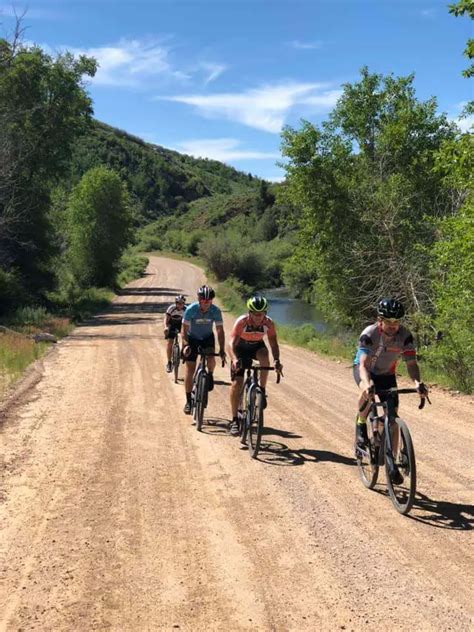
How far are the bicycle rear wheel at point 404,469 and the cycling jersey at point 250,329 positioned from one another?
2.52 meters

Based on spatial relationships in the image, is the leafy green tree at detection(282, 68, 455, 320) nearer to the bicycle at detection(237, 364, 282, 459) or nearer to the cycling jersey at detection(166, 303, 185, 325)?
the cycling jersey at detection(166, 303, 185, 325)

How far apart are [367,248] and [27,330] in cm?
1373

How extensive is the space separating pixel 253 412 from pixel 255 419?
0.10 m

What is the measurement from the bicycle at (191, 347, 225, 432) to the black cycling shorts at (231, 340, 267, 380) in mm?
820

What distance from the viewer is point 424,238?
65.8 ft

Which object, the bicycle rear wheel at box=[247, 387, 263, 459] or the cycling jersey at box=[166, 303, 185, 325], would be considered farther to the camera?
the cycling jersey at box=[166, 303, 185, 325]

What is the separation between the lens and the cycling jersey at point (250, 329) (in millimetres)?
7551

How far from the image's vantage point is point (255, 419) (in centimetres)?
734

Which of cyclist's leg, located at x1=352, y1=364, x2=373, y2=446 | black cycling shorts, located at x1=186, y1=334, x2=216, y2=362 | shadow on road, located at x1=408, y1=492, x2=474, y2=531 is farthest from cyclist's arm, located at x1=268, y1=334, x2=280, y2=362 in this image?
shadow on road, located at x1=408, y1=492, x2=474, y2=531

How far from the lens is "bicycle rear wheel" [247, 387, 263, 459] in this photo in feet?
23.4

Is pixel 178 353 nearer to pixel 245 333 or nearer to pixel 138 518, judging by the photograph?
pixel 245 333

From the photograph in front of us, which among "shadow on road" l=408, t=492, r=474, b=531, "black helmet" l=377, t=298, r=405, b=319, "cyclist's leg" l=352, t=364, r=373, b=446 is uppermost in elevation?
"black helmet" l=377, t=298, r=405, b=319

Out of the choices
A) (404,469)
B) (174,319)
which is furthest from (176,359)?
(404,469)

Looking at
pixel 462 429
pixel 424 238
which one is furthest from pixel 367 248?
pixel 462 429
